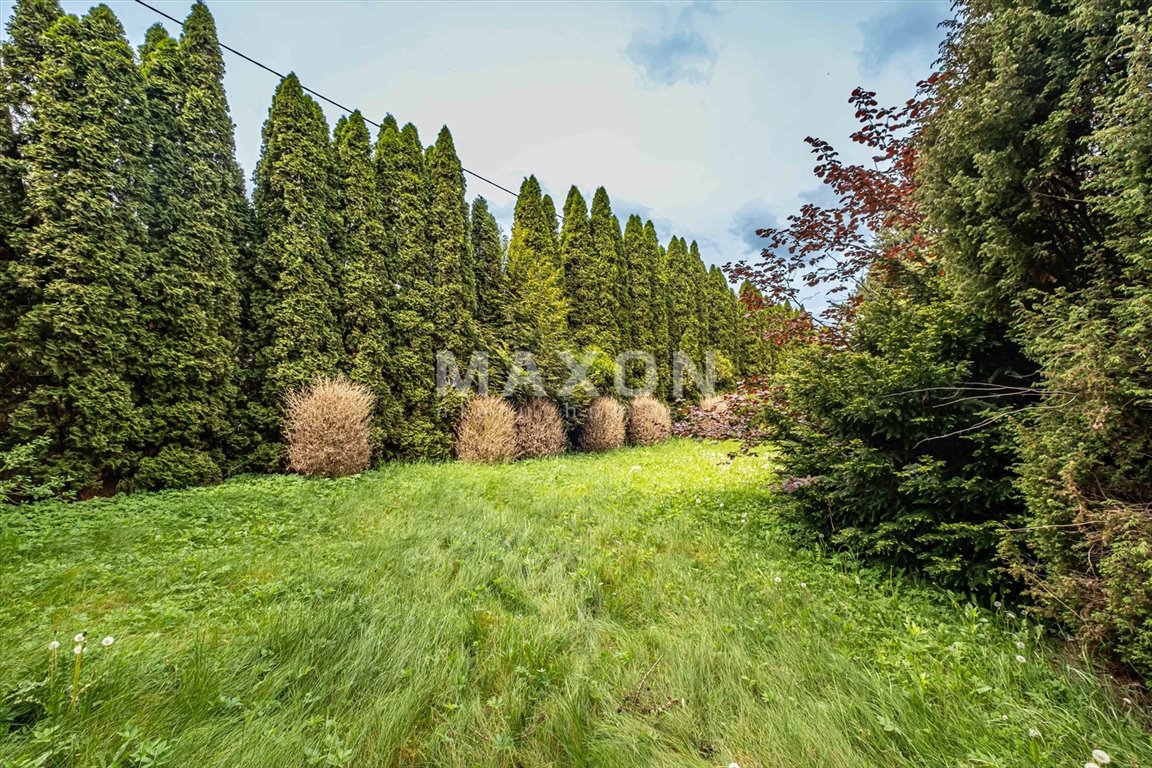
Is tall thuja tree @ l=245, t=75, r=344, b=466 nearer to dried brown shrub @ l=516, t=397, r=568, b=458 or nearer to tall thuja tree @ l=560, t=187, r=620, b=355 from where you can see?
dried brown shrub @ l=516, t=397, r=568, b=458

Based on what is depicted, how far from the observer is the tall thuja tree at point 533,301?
1052 centimetres

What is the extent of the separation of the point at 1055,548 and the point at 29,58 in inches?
389

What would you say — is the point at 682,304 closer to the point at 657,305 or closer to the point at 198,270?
the point at 657,305


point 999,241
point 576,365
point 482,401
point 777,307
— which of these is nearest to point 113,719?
point 999,241

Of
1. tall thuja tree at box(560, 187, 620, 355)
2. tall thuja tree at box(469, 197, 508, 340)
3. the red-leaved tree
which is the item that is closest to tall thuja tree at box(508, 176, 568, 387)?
tall thuja tree at box(469, 197, 508, 340)

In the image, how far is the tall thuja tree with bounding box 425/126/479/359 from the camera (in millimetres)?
9109

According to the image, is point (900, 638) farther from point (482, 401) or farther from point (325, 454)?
point (482, 401)

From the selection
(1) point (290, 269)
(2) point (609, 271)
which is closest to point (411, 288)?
(1) point (290, 269)

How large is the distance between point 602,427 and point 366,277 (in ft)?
21.6

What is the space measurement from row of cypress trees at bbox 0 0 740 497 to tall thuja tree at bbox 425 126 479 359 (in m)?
0.05

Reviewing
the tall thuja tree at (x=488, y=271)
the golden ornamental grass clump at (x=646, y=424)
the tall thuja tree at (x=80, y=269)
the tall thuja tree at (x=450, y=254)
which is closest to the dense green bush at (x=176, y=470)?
the tall thuja tree at (x=80, y=269)

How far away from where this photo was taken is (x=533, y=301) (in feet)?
35.6

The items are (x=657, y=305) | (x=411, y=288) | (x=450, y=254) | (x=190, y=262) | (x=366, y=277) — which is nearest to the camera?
(x=190, y=262)

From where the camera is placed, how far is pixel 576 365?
11227 mm
